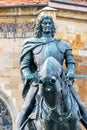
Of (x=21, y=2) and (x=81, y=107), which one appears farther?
(x=21, y=2)

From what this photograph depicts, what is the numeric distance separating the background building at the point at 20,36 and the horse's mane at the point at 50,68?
10285mm

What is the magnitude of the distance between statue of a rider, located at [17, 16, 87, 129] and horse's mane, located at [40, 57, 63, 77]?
62 cm

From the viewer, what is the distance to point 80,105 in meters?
11.9

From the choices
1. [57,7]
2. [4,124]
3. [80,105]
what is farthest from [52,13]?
[80,105]

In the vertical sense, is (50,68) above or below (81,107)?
above

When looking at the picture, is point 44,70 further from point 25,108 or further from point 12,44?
→ point 12,44

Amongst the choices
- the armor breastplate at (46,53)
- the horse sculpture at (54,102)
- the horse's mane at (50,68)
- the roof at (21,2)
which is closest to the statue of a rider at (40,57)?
the armor breastplate at (46,53)

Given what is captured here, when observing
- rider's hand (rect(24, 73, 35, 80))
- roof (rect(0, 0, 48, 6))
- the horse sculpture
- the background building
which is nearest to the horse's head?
the horse sculpture

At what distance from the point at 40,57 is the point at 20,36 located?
388 inches

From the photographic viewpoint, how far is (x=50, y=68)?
1088 cm

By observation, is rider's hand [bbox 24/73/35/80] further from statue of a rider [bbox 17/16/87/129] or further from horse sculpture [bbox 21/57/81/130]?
horse sculpture [bbox 21/57/81/130]

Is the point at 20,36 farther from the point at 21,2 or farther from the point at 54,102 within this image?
the point at 54,102

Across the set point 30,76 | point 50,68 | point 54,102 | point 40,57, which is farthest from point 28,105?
point 50,68

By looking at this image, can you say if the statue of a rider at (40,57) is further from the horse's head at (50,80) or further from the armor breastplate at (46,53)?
the horse's head at (50,80)
